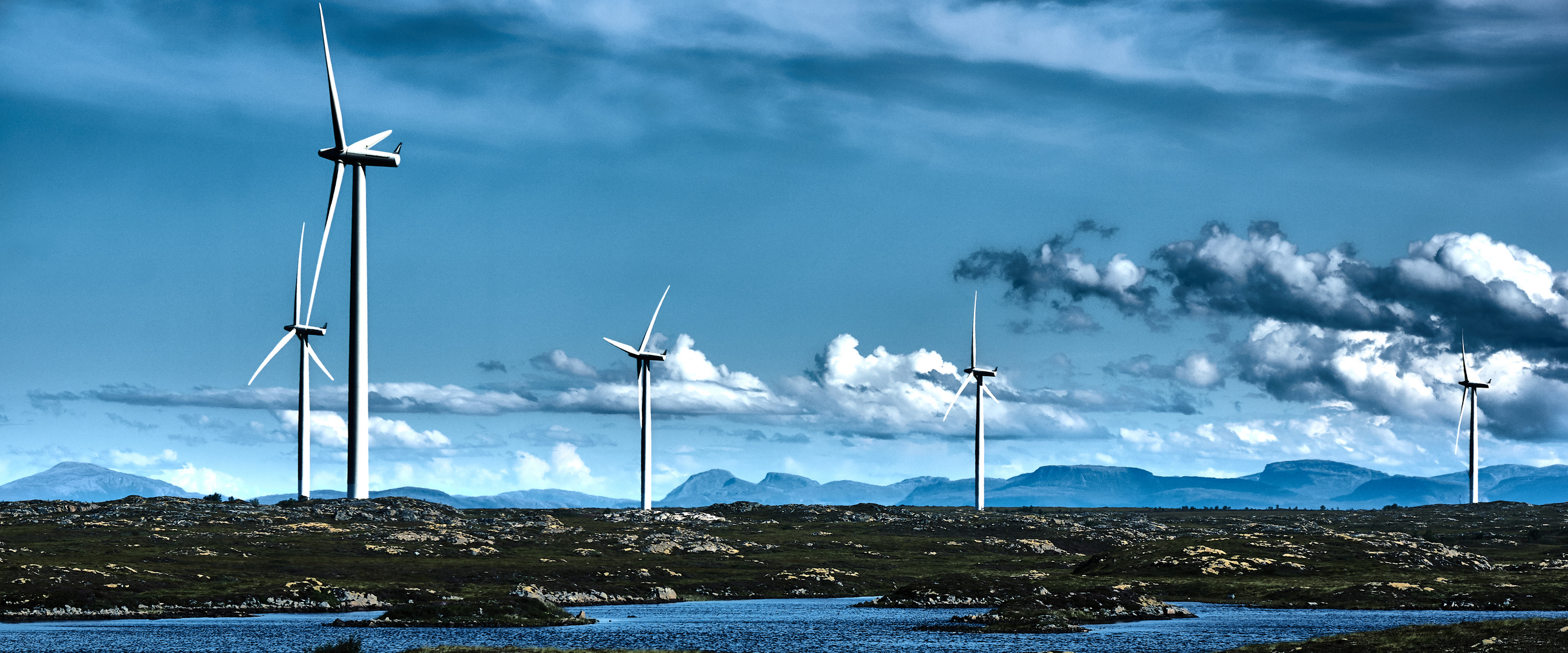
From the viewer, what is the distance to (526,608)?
136 m

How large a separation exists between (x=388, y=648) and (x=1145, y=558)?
128706mm

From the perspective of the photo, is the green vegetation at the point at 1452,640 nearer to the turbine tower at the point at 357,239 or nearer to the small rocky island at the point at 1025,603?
the small rocky island at the point at 1025,603

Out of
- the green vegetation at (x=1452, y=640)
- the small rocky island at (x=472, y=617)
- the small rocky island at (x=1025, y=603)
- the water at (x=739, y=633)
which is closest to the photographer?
the green vegetation at (x=1452, y=640)

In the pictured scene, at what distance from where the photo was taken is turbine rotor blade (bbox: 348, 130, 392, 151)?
186375 mm

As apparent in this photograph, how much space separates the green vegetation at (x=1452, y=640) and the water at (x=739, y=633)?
55.3 feet

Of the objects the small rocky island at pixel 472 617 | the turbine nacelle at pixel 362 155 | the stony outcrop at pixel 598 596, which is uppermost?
the turbine nacelle at pixel 362 155

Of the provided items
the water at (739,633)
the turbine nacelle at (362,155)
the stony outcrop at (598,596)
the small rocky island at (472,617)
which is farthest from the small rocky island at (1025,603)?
the turbine nacelle at (362,155)

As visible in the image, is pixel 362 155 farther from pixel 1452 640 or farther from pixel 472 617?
pixel 1452 640

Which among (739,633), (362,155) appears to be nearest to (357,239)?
(362,155)

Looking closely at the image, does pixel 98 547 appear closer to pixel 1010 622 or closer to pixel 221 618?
pixel 221 618

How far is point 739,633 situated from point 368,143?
10232cm

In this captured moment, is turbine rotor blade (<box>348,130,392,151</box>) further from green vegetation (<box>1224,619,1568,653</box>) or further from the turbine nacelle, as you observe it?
green vegetation (<box>1224,619,1568,653</box>)

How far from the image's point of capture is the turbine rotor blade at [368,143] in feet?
611

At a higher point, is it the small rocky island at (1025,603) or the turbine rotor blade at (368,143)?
the turbine rotor blade at (368,143)
